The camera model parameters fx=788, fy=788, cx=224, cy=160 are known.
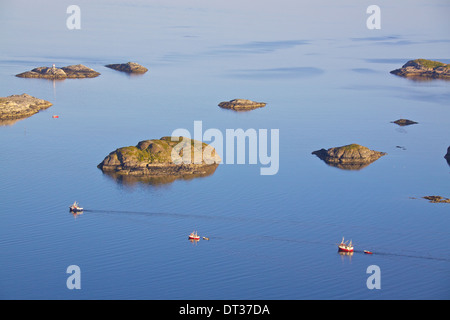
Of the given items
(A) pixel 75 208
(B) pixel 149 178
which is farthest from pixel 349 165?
(A) pixel 75 208

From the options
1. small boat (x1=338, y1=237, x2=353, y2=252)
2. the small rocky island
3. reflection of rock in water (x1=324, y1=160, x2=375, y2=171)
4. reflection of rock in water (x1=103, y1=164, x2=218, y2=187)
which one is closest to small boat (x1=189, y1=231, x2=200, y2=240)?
small boat (x1=338, y1=237, x2=353, y2=252)

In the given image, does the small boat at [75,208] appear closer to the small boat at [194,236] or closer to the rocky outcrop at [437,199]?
the small boat at [194,236]

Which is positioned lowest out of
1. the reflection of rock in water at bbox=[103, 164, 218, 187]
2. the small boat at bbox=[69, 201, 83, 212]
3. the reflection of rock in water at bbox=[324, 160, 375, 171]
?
the small boat at bbox=[69, 201, 83, 212]

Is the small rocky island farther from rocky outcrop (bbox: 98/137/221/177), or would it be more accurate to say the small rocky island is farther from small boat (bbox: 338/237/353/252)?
small boat (bbox: 338/237/353/252)

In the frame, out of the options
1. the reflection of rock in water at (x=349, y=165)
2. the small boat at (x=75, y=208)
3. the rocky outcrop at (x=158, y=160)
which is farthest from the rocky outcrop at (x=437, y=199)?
the small boat at (x=75, y=208)

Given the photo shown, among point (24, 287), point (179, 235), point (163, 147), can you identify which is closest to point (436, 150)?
point (163, 147)

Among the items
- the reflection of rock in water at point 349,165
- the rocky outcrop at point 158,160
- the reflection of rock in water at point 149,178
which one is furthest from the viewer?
the reflection of rock in water at point 349,165

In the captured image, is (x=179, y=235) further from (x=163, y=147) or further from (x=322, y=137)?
(x=322, y=137)
